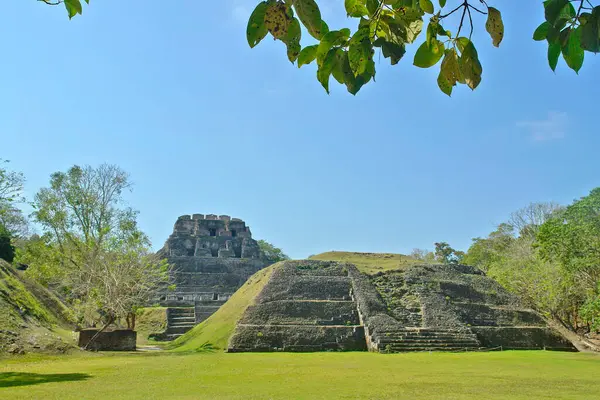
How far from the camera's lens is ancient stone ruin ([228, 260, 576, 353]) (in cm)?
1518

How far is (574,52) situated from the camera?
1513 mm

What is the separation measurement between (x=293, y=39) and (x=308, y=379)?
7.34 m

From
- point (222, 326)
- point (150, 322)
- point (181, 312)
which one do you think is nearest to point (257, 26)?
point (222, 326)

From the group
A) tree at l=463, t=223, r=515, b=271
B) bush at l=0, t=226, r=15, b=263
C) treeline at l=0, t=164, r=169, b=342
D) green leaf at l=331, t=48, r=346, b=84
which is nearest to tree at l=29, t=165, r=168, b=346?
treeline at l=0, t=164, r=169, b=342

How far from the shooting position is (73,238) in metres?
18.7

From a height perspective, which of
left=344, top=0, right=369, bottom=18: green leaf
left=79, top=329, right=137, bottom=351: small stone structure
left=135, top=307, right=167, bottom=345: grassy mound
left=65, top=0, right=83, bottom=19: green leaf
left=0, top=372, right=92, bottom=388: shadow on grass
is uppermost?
left=65, top=0, right=83, bottom=19: green leaf

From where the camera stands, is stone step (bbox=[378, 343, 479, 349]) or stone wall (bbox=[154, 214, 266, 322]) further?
stone wall (bbox=[154, 214, 266, 322])

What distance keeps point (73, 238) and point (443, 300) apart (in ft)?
49.1

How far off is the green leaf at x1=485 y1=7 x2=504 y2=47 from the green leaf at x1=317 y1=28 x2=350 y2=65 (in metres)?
0.50

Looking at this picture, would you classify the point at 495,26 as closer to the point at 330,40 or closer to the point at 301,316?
the point at 330,40

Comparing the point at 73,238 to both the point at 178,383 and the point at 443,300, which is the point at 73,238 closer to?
the point at 178,383

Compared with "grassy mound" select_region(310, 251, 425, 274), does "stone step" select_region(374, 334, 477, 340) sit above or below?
below

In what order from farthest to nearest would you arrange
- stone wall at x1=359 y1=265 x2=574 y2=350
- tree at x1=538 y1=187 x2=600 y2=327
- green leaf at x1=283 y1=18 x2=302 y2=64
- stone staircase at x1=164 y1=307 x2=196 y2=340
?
stone staircase at x1=164 y1=307 x2=196 y2=340 < stone wall at x1=359 y1=265 x2=574 y2=350 < tree at x1=538 y1=187 x2=600 y2=327 < green leaf at x1=283 y1=18 x2=302 y2=64

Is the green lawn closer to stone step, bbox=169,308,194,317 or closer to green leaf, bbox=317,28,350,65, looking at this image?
green leaf, bbox=317,28,350,65
